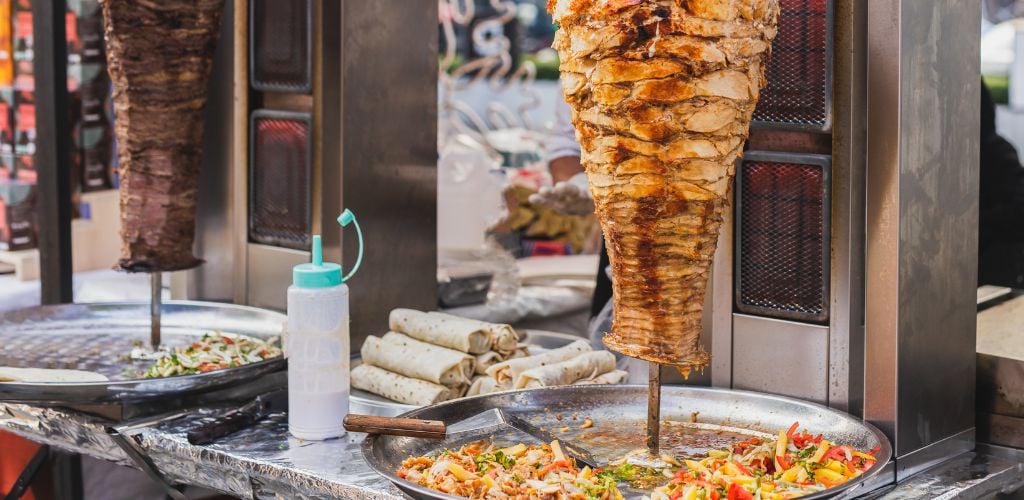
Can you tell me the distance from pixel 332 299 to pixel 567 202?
201cm

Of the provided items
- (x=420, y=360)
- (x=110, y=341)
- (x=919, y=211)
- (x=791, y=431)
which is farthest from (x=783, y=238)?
(x=110, y=341)

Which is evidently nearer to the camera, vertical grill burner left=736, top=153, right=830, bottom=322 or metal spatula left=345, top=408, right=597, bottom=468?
metal spatula left=345, top=408, right=597, bottom=468

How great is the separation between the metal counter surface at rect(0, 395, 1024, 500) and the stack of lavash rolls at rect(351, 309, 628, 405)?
0.87 feet

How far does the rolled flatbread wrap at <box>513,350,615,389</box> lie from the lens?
2.32 meters

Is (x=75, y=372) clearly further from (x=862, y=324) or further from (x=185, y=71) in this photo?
(x=862, y=324)

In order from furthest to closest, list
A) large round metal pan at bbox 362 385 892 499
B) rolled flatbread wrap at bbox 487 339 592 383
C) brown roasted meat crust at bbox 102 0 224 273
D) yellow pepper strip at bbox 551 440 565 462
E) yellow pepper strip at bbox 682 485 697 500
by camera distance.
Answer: brown roasted meat crust at bbox 102 0 224 273, rolled flatbread wrap at bbox 487 339 592 383, large round metal pan at bbox 362 385 892 499, yellow pepper strip at bbox 551 440 565 462, yellow pepper strip at bbox 682 485 697 500

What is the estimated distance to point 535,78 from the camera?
7.71 m

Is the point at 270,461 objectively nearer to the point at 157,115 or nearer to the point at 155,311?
the point at 155,311

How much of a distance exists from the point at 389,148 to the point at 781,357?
3.97 ft

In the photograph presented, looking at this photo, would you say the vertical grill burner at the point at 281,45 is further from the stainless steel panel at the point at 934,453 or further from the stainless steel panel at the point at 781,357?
the stainless steel panel at the point at 934,453

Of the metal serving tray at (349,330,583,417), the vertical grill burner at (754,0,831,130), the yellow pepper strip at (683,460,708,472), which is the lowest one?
the metal serving tray at (349,330,583,417)

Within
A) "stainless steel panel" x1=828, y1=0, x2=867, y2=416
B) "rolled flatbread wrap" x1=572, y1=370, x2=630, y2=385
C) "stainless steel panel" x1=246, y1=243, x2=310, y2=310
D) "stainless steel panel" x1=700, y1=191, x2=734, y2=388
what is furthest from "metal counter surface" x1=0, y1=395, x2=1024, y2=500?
"stainless steel panel" x1=246, y1=243, x2=310, y2=310

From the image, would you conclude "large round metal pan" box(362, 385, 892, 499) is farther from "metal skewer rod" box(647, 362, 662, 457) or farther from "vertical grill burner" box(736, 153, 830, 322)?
"vertical grill burner" box(736, 153, 830, 322)

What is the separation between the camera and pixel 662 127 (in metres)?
1.61
